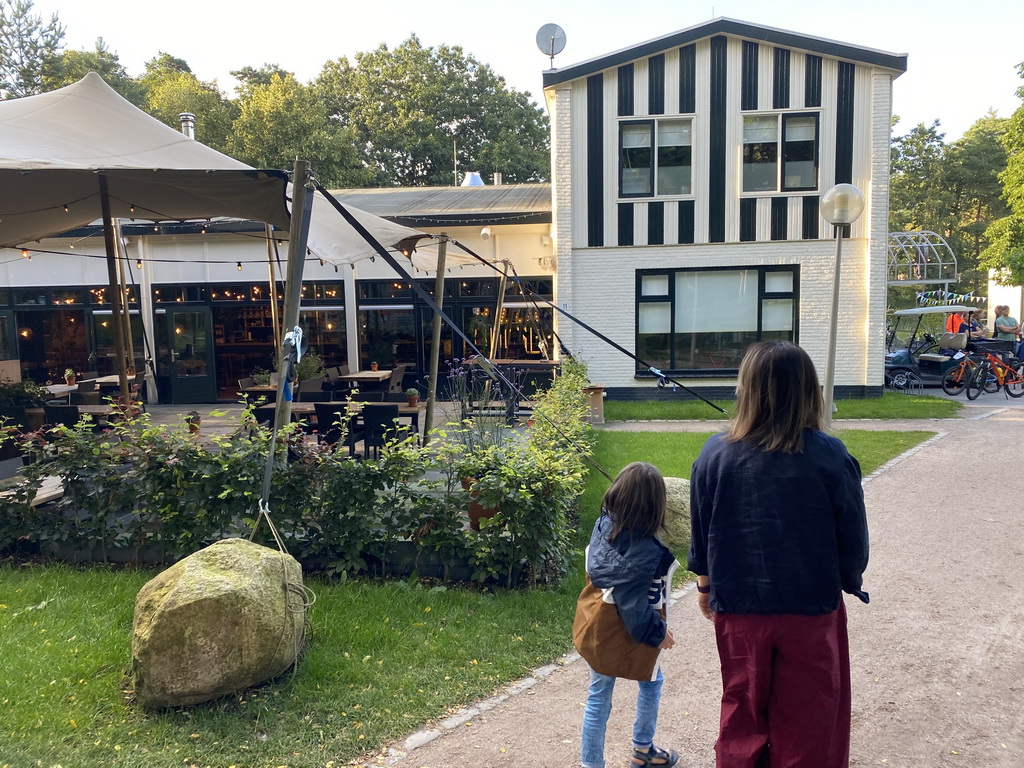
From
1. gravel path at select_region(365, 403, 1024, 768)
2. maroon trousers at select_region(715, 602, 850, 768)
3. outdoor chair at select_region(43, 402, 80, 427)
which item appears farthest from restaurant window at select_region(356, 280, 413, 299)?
maroon trousers at select_region(715, 602, 850, 768)

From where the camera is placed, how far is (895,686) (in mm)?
3553

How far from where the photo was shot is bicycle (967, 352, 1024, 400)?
14664 millimetres

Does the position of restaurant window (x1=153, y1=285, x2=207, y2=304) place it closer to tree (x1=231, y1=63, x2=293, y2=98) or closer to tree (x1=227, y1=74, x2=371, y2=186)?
tree (x1=227, y1=74, x2=371, y2=186)

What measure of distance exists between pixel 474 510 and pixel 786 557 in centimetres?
268

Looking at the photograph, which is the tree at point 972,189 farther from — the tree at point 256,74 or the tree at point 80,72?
the tree at point 80,72

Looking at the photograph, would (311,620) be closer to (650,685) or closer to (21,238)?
(650,685)

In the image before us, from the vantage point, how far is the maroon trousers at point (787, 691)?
7.30 feet

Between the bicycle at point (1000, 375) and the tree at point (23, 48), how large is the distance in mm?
40728

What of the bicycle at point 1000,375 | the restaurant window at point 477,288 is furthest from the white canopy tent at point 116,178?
the bicycle at point 1000,375

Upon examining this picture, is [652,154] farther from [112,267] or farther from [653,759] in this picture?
[653,759]

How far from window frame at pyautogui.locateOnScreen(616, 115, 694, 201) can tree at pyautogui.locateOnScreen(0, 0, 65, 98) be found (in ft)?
111

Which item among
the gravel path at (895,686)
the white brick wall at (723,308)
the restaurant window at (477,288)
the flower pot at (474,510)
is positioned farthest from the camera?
the restaurant window at (477,288)

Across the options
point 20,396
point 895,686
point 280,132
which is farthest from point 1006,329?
point 280,132

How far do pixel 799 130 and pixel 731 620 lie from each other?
523 inches
